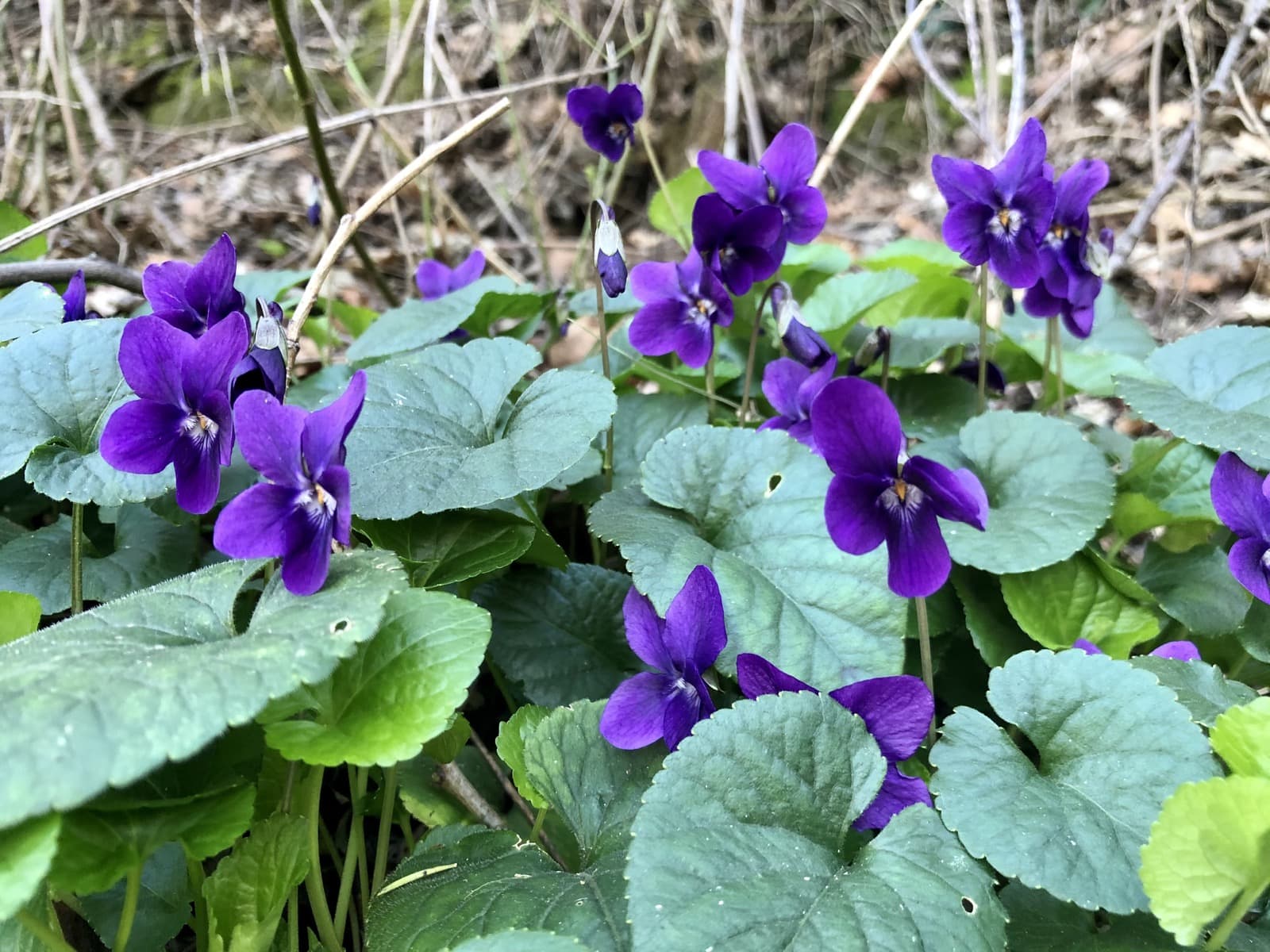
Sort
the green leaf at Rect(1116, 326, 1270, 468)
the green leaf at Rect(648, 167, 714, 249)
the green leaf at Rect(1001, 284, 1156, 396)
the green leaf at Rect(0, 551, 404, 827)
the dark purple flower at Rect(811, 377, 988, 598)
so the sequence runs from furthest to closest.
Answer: the green leaf at Rect(648, 167, 714, 249) < the green leaf at Rect(1001, 284, 1156, 396) < the green leaf at Rect(1116, 326, 1270, 468) < the dark purple flower at Rect(811, 377, 988, 598) < the green leaf at Rect(0, 551, 404, 827)

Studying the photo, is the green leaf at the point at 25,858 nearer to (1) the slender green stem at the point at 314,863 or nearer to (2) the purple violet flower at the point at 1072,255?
(1) the slender green stem at the point at 314,863

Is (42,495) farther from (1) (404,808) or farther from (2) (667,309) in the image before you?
(2) (667,309)

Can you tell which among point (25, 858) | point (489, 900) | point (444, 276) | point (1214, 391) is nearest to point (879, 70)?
point (1214, 391)

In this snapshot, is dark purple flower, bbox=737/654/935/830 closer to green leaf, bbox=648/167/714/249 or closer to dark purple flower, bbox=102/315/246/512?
dark purple flower, bbox=102/315/246/512

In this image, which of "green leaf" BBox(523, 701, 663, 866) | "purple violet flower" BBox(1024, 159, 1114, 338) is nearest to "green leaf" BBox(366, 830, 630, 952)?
"green leaf" BBox(523, 701, 663, 866)

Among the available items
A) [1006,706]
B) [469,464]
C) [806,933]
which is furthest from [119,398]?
[1006,706]

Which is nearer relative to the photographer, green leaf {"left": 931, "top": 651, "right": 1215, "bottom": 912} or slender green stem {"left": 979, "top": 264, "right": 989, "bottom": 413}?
green leaf {"left": 931, "top": 651, "right": 1215, "bottom": 912}

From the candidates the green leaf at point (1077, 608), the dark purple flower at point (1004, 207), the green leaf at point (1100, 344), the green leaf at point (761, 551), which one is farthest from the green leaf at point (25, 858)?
the green leaf at point (1100, 344)
